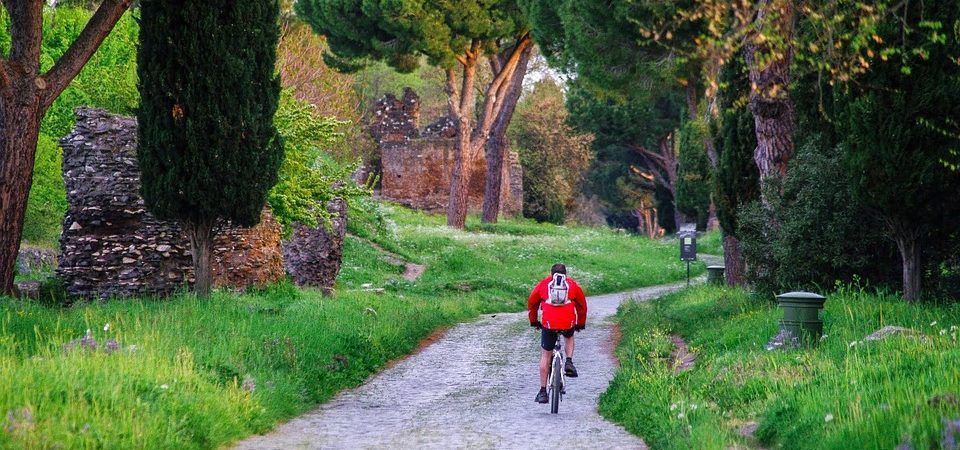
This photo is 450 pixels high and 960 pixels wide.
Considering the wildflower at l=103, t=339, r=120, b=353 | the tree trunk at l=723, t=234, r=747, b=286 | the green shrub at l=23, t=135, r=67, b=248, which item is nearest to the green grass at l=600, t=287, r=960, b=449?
the wildflower at l=103, t=339, r=120, b=353

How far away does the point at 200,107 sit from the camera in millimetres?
15508

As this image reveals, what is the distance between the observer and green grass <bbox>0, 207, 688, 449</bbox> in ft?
26.3

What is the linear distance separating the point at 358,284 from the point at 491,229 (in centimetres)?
1802

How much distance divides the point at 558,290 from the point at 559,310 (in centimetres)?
25

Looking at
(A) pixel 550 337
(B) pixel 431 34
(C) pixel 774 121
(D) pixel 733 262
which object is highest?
(B) pixel 431 34

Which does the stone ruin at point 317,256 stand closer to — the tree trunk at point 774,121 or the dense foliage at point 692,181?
the tree trunk at point 774,121

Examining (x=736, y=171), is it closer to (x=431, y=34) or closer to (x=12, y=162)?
(x=12, y=162)

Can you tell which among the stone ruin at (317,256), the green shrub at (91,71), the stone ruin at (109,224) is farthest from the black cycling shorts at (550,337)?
the green shrub at (91,71)

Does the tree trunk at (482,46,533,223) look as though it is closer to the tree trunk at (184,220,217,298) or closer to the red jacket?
the tree trunk at (184,220,217,298)

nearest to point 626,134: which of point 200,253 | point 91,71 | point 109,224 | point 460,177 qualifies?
point 460,177

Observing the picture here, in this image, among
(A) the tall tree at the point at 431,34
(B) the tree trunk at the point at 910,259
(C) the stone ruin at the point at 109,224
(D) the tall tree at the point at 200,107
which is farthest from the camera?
(A) the tall tree at the point at 431,34

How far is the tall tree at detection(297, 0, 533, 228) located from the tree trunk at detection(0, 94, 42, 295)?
2304cm

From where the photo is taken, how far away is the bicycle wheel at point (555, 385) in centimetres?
1100

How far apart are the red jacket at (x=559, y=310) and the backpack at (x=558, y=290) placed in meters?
0.06
